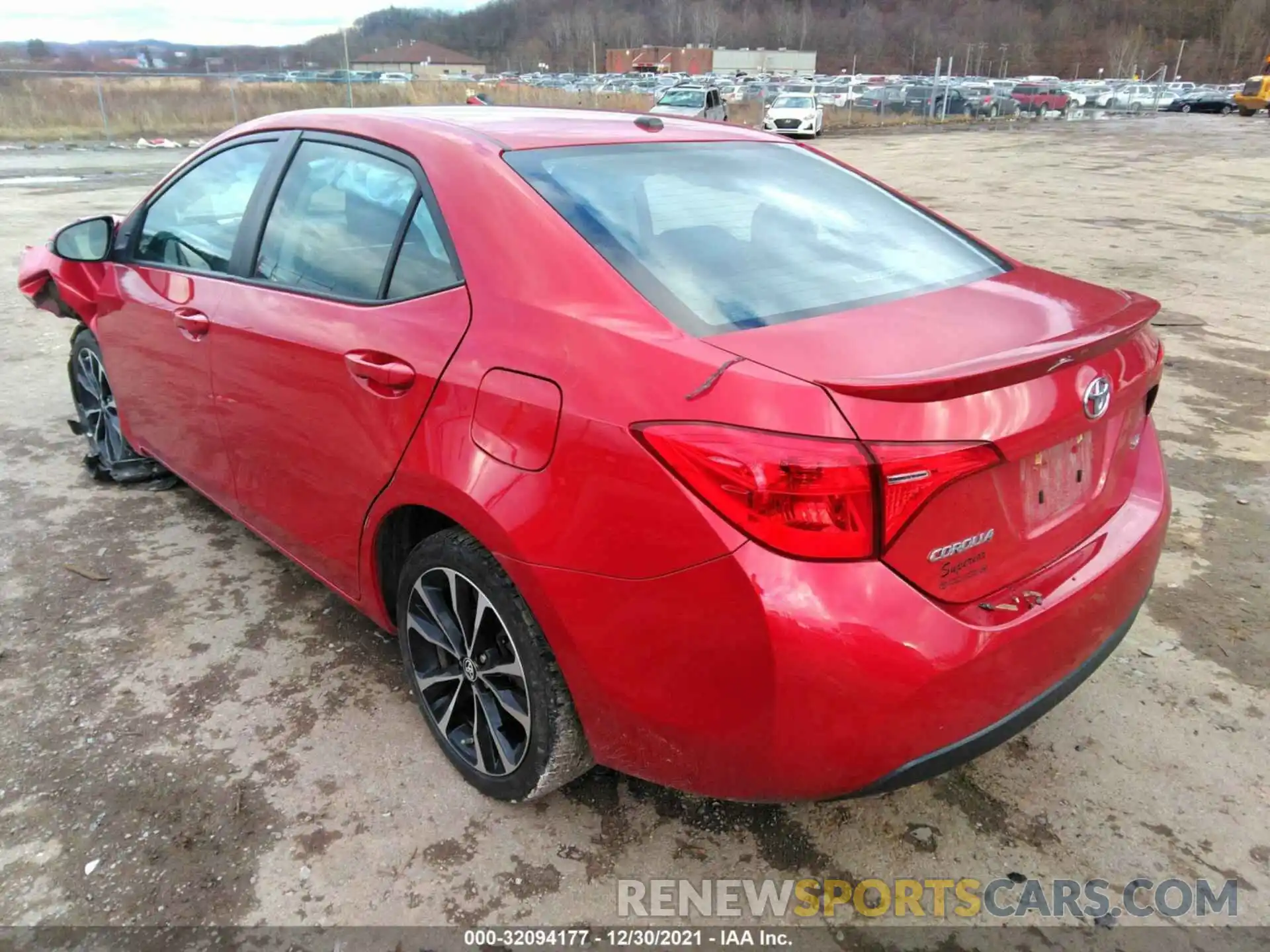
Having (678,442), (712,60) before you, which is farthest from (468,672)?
(712,60)

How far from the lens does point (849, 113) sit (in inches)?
1444

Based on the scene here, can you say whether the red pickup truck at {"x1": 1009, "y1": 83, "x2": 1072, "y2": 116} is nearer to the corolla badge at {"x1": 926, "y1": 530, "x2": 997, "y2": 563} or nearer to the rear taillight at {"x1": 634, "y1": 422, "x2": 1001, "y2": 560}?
the corolla badge at {"x1": 926, "y1": 530, "x2": 997, "y2": 563}

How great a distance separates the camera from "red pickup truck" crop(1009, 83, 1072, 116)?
43812 millimetres

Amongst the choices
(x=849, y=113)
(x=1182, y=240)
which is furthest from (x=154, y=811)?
(x=849, y=113)

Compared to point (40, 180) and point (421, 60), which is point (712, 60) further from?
point (40, 180)

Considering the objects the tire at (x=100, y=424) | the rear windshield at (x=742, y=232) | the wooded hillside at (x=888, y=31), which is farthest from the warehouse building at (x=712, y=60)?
the rear windshield at (x=742, y=232)

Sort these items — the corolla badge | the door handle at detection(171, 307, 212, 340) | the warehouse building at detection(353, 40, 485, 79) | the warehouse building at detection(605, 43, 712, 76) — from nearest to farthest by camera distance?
the corolla badge
the door handle at detection(171, 307, 212, 340)
the warehouse building at detection(605, 43, 712, 76)
the warehouse building at detection(353, 40, 485, 79)

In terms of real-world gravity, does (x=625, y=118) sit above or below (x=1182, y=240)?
above

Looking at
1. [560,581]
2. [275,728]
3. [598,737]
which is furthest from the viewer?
[275,728]

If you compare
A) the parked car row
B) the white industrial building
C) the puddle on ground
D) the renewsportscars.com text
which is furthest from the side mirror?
the white industrial building

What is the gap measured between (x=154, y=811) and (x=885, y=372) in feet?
6.93

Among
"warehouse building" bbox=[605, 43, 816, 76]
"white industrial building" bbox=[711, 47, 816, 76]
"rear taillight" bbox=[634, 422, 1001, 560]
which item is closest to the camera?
"rear taillight" bbox=[634, 422, 1001, 560]

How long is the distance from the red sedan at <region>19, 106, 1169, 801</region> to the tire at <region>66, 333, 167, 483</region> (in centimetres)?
160

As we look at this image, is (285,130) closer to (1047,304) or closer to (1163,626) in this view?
(1047,304)
